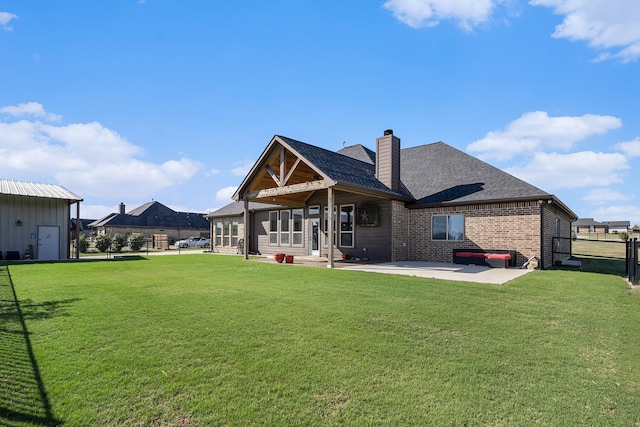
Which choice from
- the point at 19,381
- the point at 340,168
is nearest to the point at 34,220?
the point at 340,168

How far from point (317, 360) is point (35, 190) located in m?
21.8

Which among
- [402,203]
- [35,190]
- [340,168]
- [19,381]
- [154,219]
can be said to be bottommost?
[19,381]

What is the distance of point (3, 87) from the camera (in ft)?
35.9

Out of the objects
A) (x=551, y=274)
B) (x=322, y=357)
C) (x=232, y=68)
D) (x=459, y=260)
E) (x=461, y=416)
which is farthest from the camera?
(x=459, y=260)

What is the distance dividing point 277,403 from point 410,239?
13.8 metres

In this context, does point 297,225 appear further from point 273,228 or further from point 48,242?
point 48,242

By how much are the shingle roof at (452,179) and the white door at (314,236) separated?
515 centimetres

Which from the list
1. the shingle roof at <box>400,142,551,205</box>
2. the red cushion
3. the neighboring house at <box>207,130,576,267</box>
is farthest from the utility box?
the red cushion

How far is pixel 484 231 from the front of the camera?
13648mm

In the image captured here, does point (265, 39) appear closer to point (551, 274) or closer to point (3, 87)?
point (3, 87)

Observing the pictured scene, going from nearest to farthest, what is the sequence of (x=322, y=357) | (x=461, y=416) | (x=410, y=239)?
(x=461, y=416)
(x=322, y=357)
(x=410, y=239)

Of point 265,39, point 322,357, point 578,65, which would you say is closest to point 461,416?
point 322,357

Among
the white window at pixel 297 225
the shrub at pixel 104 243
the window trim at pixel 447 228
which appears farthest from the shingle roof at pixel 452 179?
the shrub at pixel 104 243

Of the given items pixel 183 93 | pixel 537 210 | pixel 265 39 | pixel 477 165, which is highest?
pixel 265 39
